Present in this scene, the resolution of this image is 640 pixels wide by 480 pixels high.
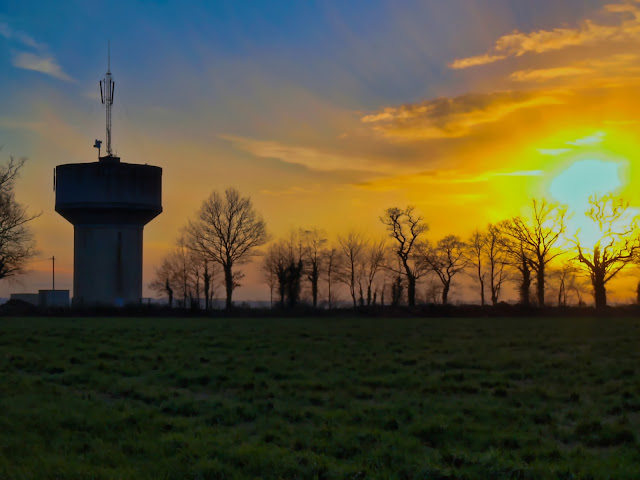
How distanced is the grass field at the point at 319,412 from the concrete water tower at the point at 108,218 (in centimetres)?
4094

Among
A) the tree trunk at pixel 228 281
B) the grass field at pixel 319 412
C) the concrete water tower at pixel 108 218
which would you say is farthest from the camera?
the tree trunk at pixel 228 281

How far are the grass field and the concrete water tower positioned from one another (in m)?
40.9

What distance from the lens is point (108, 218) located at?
62906 millimetres

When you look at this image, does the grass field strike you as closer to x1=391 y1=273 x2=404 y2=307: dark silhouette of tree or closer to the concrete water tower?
the concrete water tower

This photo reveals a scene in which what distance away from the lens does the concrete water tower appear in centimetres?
6147

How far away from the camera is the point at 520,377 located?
16344mm

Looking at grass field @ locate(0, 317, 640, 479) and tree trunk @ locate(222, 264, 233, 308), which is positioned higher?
tree trunk @ locate(222, 264, 233, 308)

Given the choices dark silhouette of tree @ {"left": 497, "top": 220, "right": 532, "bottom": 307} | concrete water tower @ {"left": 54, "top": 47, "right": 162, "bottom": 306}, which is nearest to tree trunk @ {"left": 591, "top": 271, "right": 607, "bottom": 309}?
dark silhouette of tree @ {"left": 497, "top": 220, "right": 532, "bottom": 307}

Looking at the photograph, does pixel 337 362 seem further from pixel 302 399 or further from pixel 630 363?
pixel 630 363

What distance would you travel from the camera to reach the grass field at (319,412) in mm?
8750

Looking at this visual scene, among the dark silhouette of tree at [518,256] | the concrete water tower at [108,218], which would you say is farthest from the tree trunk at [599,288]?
the concrete water tower at [108,218]

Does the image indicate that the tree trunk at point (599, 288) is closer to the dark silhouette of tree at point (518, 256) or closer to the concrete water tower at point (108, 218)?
the dark silhouette of tree at point (518, 256)

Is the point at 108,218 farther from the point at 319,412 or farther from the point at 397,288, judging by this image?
the point at 319,412

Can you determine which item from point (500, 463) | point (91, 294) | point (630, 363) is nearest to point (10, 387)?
point (500, 463)
